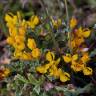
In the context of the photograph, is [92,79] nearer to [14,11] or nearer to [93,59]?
[93,59]

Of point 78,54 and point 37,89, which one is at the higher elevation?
point 78,54

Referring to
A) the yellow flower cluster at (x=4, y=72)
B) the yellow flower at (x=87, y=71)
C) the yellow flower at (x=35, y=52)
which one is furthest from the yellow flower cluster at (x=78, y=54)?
the yellow flower cluster at (x=4, y=72)

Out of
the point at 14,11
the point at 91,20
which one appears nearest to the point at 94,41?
the point at 91,20

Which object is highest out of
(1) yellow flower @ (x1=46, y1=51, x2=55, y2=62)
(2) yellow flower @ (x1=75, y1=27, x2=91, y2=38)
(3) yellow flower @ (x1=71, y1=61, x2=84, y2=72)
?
(2) yellow flower @ (x1=75, y1=27, x2=91, y2=38)

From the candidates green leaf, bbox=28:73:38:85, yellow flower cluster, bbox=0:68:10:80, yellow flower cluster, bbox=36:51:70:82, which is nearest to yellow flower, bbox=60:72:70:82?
yellow flower cluster, bbox=36:51:70:82

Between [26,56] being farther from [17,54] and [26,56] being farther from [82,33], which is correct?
[82,33]

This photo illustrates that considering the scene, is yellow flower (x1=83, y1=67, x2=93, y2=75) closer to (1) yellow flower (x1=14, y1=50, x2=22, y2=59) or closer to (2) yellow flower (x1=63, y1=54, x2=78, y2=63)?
(2) yellow flower (x1=63, y1=54, x2=78, y2=63)

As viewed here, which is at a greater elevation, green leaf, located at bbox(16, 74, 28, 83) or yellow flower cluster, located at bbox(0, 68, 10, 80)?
yellow flower cluster, located at bbox(0, 68, 10, 80)

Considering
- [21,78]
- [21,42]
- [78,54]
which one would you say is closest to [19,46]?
[21,42]
